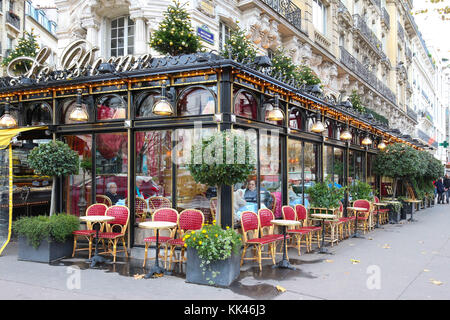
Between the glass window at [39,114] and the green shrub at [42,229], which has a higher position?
the glass window at [39,114]

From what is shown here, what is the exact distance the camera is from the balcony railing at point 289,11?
14820 mm

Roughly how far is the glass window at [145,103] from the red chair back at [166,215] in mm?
2151

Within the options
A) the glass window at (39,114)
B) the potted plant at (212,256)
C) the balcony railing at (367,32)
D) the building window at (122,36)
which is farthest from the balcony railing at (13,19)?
the potted plant at (212,256)

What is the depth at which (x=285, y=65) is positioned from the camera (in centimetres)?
1128

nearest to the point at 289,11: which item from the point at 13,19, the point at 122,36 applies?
the point at 122,36

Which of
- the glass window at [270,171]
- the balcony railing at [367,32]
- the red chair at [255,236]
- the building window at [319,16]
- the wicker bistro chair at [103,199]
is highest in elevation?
the balcony railing at [367,32]

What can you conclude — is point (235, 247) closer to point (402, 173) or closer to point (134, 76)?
point (134, 76)

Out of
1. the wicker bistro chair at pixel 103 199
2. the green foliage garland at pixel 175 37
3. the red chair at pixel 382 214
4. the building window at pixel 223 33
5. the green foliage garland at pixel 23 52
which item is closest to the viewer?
the green foliage garland at pixel 175 37

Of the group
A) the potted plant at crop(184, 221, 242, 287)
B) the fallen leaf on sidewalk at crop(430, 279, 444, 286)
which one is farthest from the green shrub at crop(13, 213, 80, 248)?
the fallen leaf on sidewalk at crop(430, 279, 444, 286)

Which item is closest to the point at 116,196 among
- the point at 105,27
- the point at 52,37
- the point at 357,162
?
the point at 105,27

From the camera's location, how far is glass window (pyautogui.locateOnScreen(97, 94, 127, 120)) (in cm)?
864

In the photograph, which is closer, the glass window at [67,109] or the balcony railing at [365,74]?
the glass window at [67,109]

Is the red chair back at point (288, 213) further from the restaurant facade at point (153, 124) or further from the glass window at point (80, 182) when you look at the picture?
the glass window at point (80, 182)
